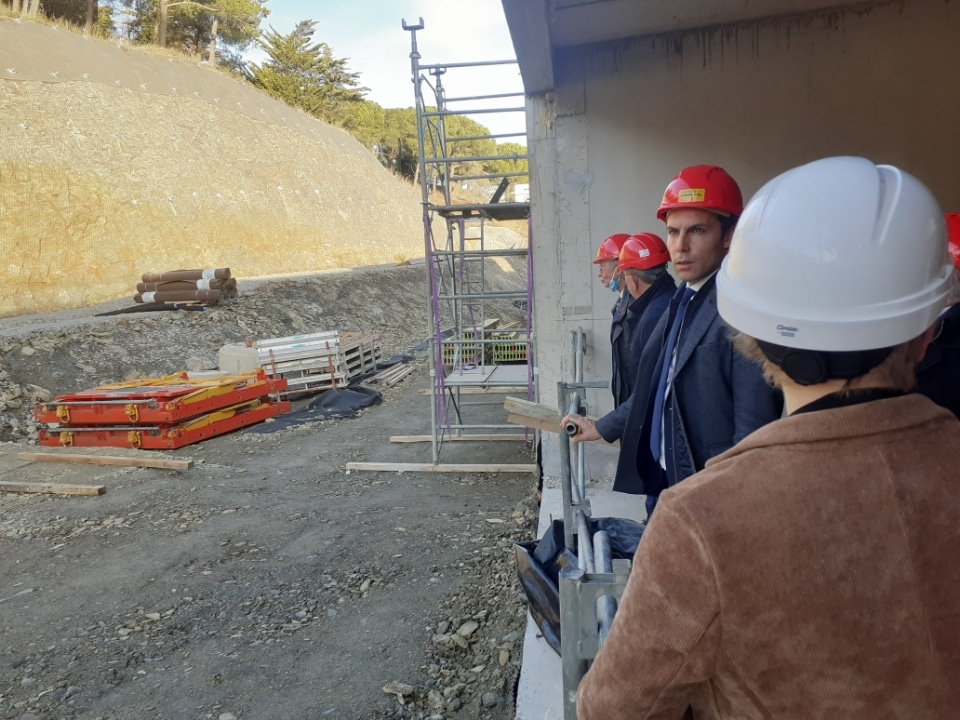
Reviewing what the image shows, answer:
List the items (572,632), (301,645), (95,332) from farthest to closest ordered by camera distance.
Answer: (95,332), (301,645), (572,632)

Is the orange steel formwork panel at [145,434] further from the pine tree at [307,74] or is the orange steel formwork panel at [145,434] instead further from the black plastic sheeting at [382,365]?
the pine tree at [307,74]

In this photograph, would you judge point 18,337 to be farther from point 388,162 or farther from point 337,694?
point 388,162

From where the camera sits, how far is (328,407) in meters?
11.2

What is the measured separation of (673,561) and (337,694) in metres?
3.28

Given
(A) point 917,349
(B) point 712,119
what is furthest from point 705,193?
(B) point 712,119

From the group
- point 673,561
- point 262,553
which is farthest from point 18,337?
point 673,561

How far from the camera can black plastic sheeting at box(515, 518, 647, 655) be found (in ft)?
10.1

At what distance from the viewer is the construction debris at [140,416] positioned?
909 centimetres

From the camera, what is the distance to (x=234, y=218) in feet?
92.2

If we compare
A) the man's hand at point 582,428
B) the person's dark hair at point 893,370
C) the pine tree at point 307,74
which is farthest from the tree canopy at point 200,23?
the person's dark hair at point 893,370

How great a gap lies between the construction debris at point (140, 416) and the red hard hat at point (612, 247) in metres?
6.48

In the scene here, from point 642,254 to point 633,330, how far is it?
1.61 ft

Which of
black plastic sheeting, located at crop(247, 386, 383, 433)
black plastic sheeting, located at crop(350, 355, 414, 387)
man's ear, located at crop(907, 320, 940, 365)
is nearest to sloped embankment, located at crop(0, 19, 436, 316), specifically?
black plastic sheeting, located at crop(350, 355, 414, 387)

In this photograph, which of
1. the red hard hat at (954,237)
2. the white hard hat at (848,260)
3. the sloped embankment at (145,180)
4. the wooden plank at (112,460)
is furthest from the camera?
the sloped embankment at (145,180)
